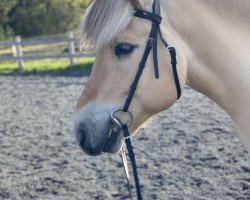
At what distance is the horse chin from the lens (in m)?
2.04

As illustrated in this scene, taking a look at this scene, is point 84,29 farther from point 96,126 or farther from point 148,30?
point 96,126

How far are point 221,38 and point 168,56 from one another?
27 centimetres

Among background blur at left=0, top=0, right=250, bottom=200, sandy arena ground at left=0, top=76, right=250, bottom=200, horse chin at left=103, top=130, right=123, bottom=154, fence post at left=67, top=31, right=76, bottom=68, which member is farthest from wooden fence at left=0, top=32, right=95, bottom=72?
horse chin at left=103, top=130, right=123, bottom=154

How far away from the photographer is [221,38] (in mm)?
1947

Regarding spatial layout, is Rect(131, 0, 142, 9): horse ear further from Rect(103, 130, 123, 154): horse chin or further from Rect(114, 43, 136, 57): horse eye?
Rect(103, 130, 123, 154): horse chin

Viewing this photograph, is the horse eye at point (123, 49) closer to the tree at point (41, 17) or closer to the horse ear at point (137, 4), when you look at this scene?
the horse ear at point (137, 4)

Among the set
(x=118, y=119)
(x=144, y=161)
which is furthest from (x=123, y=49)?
(x=144, y=161)

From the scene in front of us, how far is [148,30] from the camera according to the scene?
1.91m

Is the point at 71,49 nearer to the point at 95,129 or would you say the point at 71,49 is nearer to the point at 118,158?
the point at 118,158

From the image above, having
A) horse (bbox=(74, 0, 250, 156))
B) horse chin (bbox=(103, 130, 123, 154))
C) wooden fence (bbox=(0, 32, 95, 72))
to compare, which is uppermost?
horse (bbox=(74, 0, 250, 156))

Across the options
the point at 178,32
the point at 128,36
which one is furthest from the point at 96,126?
the point at 178,32

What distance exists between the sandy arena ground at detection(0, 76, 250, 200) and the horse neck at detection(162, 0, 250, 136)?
203cm

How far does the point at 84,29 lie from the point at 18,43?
13.3m

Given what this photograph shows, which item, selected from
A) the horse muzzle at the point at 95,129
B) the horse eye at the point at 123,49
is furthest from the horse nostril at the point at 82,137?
the horse eye at the point at 123,49
